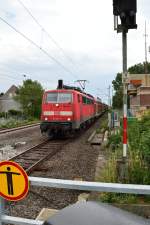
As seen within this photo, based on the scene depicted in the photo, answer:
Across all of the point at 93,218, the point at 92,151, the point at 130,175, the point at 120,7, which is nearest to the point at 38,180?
the point at 93,218

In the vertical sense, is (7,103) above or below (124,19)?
below

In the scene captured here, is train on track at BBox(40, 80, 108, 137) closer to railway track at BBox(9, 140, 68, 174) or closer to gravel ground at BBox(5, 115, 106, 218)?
gravel ground at BBox(5, 115, 106, 218)

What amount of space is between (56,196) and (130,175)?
187 centimetres

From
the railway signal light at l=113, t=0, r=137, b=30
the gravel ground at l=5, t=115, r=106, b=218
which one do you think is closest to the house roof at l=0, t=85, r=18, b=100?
the gravel ground at l=5, t=115, r=106, b=218

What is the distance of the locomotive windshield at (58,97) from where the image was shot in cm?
2091

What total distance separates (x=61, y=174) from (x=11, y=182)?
24.2ft

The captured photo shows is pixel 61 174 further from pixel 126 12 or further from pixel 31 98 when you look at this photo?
Result: pixel 31 98

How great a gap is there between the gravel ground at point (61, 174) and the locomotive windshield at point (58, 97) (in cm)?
273

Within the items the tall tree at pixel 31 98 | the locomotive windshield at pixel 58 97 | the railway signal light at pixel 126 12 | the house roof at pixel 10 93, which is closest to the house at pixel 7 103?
the house roof at pixel 10 93

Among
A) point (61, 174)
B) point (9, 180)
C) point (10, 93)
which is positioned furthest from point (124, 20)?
point (10, 93)

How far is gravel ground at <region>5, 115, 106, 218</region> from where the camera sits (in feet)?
23.7

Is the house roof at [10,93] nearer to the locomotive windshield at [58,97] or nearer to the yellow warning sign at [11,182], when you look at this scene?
the locomotive windshield at [58,97]

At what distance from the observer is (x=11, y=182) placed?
346 centimetres

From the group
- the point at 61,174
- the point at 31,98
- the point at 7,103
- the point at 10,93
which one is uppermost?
the point at 10,93
